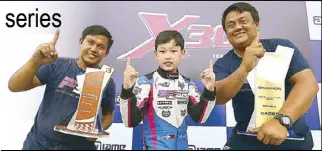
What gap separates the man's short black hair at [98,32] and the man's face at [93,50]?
0.05ft

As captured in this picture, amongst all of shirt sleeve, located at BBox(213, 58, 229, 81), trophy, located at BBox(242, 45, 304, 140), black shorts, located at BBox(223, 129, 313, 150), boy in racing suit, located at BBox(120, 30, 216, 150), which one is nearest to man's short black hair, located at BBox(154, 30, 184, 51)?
boy in racing suit, located at BBox(120, 30, 216, 150)

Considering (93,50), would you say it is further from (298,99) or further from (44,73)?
(298,99)

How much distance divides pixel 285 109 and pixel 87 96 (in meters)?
0.55

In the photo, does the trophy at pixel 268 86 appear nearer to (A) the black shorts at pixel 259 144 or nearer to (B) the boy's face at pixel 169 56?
(A) the black shorts at pixel 259 144

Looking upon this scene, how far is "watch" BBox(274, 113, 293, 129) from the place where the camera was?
33.0 inches

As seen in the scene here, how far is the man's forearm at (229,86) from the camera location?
852 millimetres

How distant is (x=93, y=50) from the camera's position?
92cm

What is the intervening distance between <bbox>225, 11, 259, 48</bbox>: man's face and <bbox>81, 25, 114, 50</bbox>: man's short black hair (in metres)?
0.37

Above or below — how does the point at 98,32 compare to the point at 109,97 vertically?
above

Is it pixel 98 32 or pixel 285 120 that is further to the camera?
pixel 98 32

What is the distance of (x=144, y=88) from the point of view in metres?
0.90

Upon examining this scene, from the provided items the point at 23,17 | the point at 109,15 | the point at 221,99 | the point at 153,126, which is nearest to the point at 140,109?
the point at 153,126

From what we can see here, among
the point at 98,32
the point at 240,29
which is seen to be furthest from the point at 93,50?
the point at 240,29

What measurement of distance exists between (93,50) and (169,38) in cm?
23
